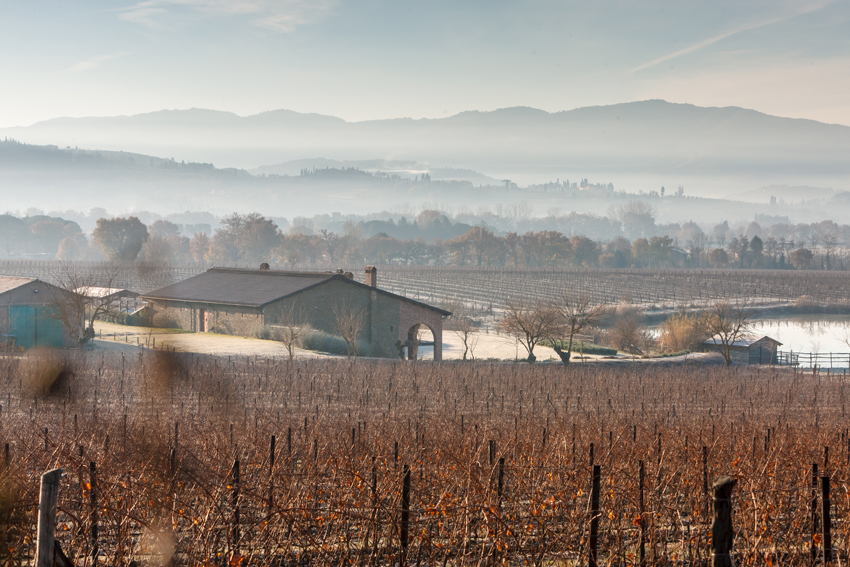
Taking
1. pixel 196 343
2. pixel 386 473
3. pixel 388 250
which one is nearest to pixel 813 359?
pixel 196 343

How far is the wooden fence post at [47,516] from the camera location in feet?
13.1

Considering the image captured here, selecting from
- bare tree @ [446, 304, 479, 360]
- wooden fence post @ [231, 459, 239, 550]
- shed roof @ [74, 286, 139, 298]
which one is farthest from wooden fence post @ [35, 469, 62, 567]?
bare tree @ [446, 304, 479, 360]

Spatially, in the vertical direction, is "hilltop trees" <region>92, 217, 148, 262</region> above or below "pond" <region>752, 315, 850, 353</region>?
above

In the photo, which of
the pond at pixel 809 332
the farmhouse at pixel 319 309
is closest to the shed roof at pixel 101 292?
the farmhouse at pixel 319 309

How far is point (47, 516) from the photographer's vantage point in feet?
13.2

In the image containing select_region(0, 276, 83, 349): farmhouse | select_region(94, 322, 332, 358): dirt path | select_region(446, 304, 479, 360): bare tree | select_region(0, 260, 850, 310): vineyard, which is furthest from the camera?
select_region(0, 260, 850, 310): vineyard

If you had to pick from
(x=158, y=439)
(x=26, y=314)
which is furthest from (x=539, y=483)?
(x=26, y=314)

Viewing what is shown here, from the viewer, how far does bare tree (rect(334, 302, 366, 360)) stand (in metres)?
37.6

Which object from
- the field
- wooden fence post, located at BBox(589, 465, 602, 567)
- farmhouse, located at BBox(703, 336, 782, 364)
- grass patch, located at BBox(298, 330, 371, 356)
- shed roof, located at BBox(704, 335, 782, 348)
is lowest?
farmhouse, located at BBox(703, 336, 782, 364)

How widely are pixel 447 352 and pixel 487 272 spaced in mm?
63136

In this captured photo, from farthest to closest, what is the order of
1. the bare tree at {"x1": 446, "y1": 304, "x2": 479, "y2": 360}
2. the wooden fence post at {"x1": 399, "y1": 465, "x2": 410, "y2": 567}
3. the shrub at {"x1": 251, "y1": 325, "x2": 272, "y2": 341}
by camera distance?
the bare tree at {"x1": 446, "y1": 304, "x2": 479, "y2": 360}, the shrub at {"x1": 251, "y1": 325, "x2": 272, "y2": 341}, the wooden fence post at {"x1": 399, "y1": 465, "x2": 410, "y2": 567}

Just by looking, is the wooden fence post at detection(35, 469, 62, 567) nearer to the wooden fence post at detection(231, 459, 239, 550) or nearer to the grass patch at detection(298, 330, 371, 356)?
the wooden fence post at detection(231, 459, 239, 550)

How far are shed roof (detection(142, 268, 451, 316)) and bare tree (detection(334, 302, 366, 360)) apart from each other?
4.78 ft

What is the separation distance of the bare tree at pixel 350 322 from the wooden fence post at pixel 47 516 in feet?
108
